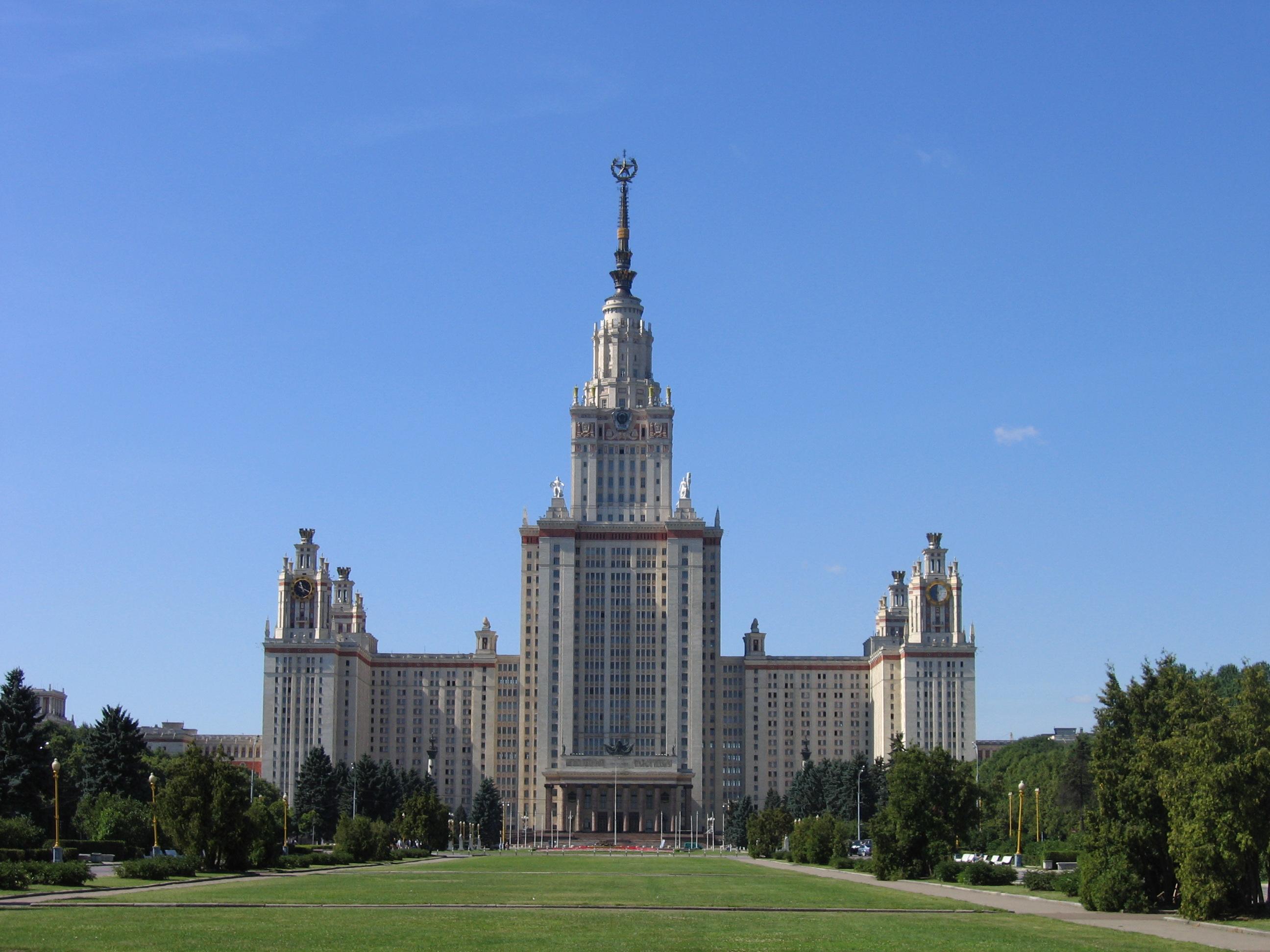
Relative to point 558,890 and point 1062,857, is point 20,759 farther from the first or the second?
point 1062,857

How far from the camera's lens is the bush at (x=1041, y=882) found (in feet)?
206

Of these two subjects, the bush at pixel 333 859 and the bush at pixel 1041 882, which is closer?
the bush at pixel 1041 882


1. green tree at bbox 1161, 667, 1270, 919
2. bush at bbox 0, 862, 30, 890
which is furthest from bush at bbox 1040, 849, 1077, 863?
bush at bbox 0, 862, 30, 890

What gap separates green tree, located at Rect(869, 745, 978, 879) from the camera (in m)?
73.1

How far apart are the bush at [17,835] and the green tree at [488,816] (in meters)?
119

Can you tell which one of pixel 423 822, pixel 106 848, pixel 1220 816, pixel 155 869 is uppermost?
pixel 1220 816

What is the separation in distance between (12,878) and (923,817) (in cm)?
3994

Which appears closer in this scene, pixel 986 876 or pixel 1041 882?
pixel 1041 882

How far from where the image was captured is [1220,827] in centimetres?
4419

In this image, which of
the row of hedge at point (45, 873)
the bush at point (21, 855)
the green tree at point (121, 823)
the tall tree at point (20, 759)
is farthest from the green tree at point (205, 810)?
the tall tree at point (20, 759)

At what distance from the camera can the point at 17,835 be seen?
Result: 226ft

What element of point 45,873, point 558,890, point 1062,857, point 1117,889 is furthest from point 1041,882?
point 45,873

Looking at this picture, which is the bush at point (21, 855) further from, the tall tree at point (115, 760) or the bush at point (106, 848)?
the tall tree at point (115, 760)

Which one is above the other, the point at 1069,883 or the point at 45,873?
the point at 45,873
